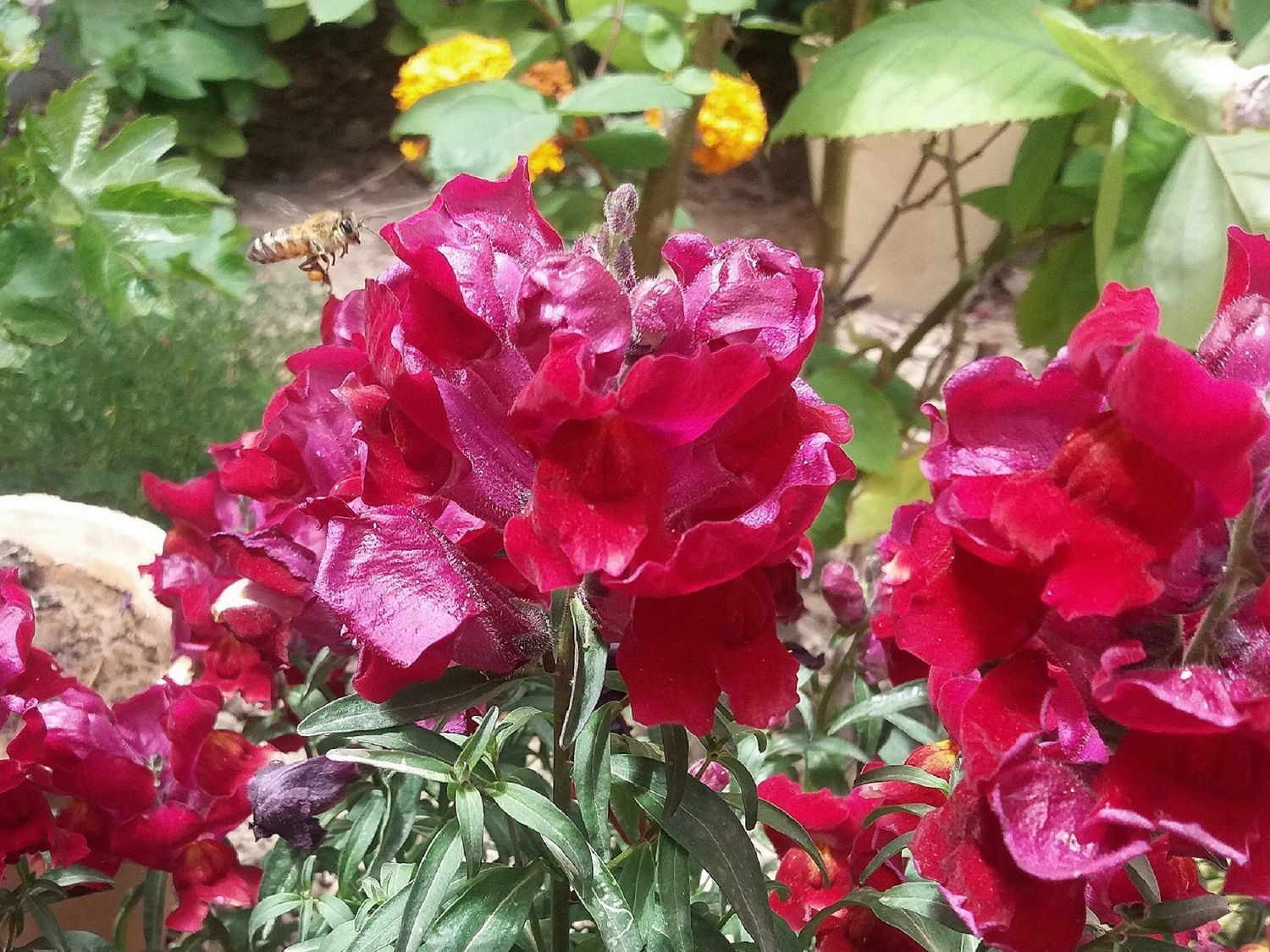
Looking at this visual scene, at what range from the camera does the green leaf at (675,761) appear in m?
0.41

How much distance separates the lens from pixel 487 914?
1.39 feet

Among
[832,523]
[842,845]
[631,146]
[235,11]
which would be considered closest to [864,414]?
[832,523]

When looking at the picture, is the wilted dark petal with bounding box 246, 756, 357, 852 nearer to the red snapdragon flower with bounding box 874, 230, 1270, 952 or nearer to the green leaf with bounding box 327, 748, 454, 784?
the green leaf with bounding box 327, 748, 454, 784

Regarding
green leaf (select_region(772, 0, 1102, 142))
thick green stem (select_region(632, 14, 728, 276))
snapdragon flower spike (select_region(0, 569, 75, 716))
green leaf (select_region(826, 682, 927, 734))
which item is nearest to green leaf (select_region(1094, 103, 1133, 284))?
green leaf (select_region(772, 0, 1102, 142))

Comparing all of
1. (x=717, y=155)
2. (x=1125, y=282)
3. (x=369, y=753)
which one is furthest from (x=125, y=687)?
(x=717, y=155)

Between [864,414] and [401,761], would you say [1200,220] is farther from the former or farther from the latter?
[401,761]

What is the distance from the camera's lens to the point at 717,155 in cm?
180

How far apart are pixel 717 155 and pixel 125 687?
1.28 metres

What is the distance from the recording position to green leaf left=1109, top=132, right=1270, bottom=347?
36.9 inches

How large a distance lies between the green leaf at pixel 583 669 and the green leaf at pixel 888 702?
266 millimetres

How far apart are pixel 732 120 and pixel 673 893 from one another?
149 centimetres

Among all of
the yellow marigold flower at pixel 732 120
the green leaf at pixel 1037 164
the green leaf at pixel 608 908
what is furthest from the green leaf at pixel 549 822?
the yellow marigold flower at pixel 732 120

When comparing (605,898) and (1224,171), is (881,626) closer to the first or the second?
(605,898)

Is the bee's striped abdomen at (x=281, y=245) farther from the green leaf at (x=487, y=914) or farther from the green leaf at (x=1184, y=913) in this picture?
the green leaf at (x=1184, y=913)
